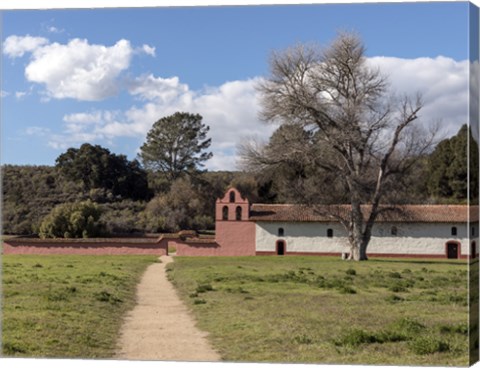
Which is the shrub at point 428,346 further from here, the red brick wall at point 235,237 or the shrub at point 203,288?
the red brick wall at point 235,237

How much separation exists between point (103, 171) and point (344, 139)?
11381 millimetres

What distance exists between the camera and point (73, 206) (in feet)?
47.9

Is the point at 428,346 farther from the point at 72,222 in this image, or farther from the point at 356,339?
the point at 72,222

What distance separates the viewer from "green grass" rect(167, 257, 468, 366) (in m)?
8.70

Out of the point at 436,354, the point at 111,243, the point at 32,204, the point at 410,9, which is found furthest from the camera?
the point at 111,243

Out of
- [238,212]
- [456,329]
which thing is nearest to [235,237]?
[238,212]

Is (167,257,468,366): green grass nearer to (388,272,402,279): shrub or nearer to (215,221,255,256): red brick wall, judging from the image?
(388,272,402,279): shrub

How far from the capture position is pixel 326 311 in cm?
1157

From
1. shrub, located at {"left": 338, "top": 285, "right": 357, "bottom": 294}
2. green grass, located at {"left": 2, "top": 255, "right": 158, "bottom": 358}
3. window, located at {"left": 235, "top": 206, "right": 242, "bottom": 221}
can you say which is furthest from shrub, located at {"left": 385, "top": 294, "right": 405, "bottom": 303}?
window, located at {"left": 235, "top": 206, "right": 242, "bottom": 221}

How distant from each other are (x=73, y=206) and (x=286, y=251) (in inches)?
484

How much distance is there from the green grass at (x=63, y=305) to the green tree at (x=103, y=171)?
2028 millimetres

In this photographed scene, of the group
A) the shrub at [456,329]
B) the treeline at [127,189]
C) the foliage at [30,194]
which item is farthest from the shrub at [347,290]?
the foliage at [30,194]

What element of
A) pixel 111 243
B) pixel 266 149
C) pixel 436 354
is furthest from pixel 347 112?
pixel 436 354

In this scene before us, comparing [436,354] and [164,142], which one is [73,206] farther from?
[436,354]
